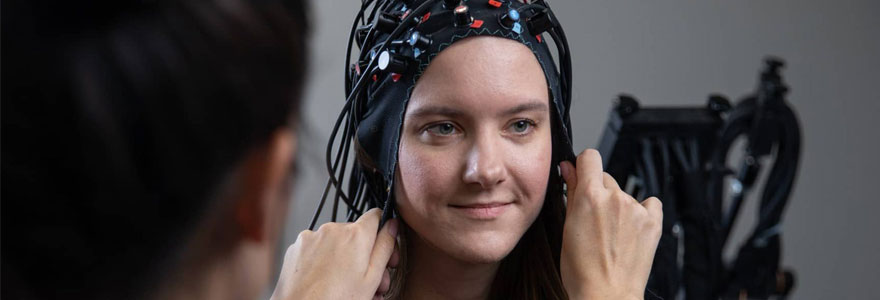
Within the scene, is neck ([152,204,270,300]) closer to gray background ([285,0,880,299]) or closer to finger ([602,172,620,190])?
finger ([602,172,620,190])

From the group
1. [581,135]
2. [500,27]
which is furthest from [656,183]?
[581,135]

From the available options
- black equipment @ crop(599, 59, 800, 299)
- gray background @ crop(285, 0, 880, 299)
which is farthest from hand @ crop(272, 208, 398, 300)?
gray background @ crop(285, 0, 880, 299)

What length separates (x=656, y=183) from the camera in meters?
1.91

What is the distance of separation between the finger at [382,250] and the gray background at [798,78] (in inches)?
61.6

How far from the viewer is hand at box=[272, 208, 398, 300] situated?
1.34 m

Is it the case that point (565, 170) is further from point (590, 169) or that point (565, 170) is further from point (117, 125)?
point (117, 125)

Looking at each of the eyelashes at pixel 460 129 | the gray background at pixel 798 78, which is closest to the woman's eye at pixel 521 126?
the eyelashes at pixel 460 129

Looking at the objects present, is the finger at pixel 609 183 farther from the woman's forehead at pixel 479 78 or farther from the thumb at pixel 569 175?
the woman's forehead at pixel 479 78

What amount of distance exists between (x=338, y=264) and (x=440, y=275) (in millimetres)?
294

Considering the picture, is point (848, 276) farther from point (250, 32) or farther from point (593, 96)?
point (250, 32)

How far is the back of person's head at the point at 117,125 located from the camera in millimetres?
536

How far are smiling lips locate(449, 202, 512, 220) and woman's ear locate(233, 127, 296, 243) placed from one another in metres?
0.82

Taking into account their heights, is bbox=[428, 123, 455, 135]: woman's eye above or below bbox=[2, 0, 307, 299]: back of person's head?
above

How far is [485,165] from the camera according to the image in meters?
1.45
